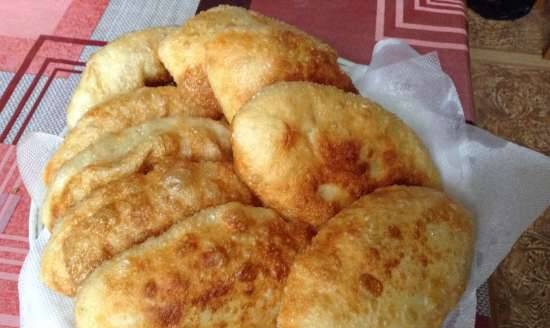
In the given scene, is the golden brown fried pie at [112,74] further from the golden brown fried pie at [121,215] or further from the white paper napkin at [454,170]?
the golden brown fried pie at [121,215]

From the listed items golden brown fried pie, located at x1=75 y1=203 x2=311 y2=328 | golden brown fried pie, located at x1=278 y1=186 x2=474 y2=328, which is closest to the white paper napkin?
golden brown fried pie, located at x1=278 y1=186 x2=474 y2=328

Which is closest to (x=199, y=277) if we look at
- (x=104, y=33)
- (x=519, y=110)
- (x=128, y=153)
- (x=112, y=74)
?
(x=128, y=153)

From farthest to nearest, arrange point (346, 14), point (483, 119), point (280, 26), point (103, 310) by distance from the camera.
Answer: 1. point (483, 119)
2. point (346, 14)
3. point (280, 26)
4. point (103, 310)

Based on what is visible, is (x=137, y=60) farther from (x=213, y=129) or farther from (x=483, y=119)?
(x=483, y=119)

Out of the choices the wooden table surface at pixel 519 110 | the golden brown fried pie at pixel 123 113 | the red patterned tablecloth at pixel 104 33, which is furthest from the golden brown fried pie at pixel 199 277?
the wooden table surface at pixel 519 110

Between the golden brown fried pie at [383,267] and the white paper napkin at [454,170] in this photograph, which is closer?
the golden brown fried pie at [383,267]

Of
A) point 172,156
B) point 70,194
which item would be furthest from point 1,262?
point 172,156
